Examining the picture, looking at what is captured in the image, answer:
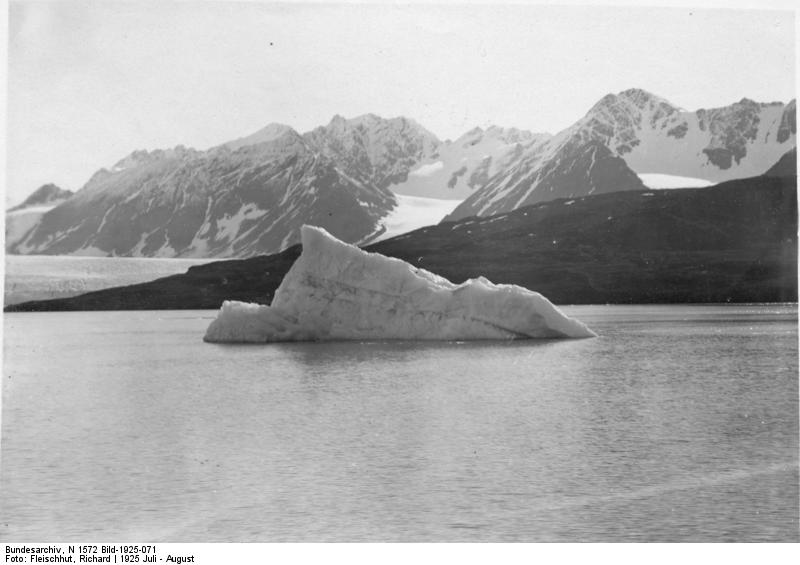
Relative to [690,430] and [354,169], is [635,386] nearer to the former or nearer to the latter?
[690,430]

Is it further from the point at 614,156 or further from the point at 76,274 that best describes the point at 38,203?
the point at 614,156

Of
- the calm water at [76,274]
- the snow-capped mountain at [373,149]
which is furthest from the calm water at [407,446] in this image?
the snow-capped mountain at [373,149]

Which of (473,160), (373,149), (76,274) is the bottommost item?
(76,274)

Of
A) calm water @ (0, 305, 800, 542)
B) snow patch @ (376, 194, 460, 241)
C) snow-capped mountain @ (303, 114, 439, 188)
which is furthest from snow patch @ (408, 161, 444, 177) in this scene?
calm water @ (0, 305, 800, 542)

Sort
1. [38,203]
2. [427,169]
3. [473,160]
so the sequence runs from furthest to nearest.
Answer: [427,169] → [473,160] → [38,203]

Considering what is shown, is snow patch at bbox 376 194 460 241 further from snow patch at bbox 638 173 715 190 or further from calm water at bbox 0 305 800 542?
calm water at bbox 0 305 800 542

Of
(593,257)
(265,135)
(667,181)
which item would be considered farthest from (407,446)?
(667,181)
